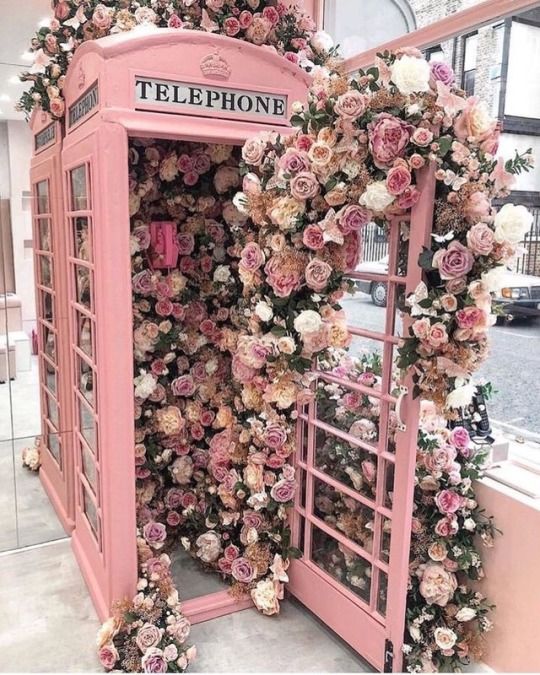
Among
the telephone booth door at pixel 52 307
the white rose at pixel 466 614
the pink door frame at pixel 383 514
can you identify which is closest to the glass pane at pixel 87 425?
the telephone booth door at pixel 52 307

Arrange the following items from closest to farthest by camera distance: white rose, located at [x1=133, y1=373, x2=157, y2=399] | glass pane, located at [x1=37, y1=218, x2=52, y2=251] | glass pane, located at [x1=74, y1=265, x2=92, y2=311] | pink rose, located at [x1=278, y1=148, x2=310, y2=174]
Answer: pink rose, located at [x1=278, y1=148, x2=310, y2=174] < glass pane, located at [x1=74, y1=265, x2=92, y2=311] < white rose, located at [x1=133, y1=373, x2=157, y2=399] < glass pane, located at [x1=37, y1=218, x2=52, y2=251]

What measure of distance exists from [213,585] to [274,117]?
7.39 ft

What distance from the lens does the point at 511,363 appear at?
8.80 feet

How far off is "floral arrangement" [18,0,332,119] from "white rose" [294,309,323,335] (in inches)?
49.4

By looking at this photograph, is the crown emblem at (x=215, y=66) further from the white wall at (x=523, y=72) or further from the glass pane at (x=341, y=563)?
the glass pane at (x=341, y=563)

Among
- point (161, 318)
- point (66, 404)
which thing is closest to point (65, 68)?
point (161, 318)

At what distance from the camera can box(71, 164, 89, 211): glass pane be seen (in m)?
2.68

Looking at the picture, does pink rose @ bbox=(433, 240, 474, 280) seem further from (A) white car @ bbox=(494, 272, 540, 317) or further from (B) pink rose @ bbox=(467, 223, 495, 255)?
(A) white car @ bbox=(494, 272, 540, 317)

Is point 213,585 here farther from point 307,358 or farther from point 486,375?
point 486,375

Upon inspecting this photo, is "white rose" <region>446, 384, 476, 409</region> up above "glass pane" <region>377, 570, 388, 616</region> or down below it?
above

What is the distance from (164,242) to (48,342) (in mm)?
1191

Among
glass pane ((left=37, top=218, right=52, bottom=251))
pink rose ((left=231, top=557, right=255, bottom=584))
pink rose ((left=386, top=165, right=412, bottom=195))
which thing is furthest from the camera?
glass pane ((left=37, top=218, right=52, bottom=251))

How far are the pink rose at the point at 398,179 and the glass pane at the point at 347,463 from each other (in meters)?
1.08

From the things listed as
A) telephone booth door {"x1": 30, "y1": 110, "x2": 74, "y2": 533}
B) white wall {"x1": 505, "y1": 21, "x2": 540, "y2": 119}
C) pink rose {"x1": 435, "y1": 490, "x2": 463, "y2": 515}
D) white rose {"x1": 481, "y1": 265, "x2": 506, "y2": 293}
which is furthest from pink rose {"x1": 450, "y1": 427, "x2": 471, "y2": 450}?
telephone booth door {"x1": 30, "y1": 110, "x2": 74, "y2": 533}
